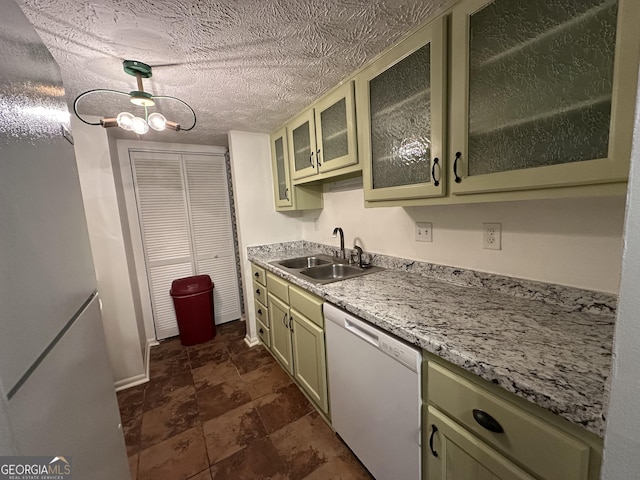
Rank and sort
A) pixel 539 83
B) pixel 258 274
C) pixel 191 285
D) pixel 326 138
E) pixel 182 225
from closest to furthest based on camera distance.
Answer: pixel 539 83 < pixel 326 138 < pixel 258 274 < pixel 191 285 < pixel 182 225

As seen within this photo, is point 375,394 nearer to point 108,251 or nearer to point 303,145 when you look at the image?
point 303,145

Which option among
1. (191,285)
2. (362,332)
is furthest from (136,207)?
(362,332)

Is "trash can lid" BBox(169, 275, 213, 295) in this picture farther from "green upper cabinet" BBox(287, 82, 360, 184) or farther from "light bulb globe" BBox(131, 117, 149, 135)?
"light bulb globe" BBox(131, 117, 149, 135)

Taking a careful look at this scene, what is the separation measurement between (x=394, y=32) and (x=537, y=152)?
0.81m

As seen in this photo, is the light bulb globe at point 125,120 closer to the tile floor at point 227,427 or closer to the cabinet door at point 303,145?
the cabinet door at point 303,145

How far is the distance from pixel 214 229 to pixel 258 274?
1.03 meters

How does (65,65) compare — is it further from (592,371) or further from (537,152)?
(592,371)

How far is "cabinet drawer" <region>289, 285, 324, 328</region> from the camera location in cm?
146

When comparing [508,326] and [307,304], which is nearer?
[508,326]

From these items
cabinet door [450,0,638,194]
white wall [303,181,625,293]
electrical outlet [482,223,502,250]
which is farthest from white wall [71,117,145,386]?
electrical outlet [482,223,502,250]

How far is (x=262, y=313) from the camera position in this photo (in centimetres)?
240

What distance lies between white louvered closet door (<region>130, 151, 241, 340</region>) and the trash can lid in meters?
0.16

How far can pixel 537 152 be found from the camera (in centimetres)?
81

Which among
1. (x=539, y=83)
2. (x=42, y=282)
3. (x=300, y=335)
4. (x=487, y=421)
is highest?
(x=539, y=83)
